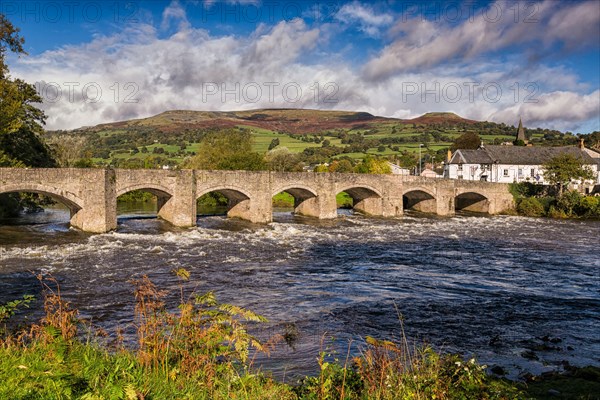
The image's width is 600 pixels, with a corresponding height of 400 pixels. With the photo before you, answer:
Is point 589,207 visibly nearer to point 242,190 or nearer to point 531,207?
point 531,207

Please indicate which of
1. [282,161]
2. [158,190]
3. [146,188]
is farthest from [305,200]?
[282,161]

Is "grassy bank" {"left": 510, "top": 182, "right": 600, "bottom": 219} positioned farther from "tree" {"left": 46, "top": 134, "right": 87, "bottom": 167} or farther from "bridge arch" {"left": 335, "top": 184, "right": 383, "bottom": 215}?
"tree" {"left": 46, "top": 134, "right": 87, "bottom": 167}

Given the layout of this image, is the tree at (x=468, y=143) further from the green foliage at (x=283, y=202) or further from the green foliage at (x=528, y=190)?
the green foliage at (x=283, y=202)

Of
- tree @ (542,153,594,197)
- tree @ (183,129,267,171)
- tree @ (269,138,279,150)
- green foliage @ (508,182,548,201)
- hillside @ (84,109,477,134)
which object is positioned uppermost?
hillside @ (84,109,477,134)

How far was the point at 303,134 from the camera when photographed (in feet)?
436

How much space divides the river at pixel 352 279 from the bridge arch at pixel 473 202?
17.2m

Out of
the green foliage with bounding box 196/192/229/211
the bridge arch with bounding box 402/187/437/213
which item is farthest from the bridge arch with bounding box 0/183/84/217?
the bridge arch with bounding box 402/187/437/213

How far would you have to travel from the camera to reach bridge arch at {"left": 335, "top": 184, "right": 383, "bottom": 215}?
4199cm

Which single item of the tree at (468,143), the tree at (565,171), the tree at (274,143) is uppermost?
the tree at (274,143)

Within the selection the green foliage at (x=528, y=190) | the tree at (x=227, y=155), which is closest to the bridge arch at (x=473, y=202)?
the green foliage at (x=528, y=190)

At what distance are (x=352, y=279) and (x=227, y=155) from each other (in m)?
38.1

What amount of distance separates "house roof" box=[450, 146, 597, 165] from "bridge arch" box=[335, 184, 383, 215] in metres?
26.4

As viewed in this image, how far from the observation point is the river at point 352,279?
11242 millimetres

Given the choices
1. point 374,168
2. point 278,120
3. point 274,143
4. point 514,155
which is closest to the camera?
point 514,155
